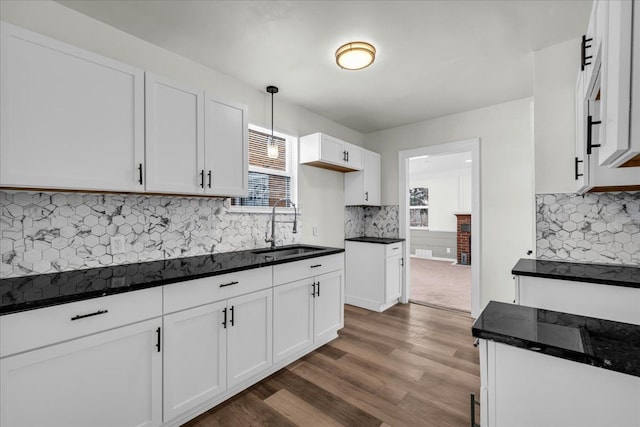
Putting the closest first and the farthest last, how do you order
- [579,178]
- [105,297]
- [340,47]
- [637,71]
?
[637,71] → [105,297] → [579,178] → [340,47]

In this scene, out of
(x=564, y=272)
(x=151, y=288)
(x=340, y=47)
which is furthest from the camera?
(x=340, y=47)

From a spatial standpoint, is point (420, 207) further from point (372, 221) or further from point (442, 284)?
point (372, 221)

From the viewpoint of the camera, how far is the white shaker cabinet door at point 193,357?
5.39 ft

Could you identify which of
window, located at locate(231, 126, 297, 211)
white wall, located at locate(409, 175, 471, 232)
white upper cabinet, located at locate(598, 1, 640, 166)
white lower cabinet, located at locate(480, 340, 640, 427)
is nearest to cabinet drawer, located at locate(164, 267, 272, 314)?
window, located at locate(231, 126, 297, 211)

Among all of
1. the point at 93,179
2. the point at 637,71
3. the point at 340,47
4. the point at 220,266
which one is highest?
the point at 340,47

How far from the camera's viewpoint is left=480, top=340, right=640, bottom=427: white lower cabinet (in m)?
0.77

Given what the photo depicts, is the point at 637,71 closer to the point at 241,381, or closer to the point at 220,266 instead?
the point at 220,266

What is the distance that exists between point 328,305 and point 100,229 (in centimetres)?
194

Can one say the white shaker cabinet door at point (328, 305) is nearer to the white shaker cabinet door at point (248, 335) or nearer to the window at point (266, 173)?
the white shaker cabinet door at point (248, 335)

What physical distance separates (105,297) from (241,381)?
3.58 feet

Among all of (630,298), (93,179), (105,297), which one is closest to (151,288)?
(105,297)

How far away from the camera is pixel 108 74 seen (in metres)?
1.71

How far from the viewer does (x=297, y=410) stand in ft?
6.12

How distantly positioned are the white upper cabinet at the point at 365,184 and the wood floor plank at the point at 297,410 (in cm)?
265
